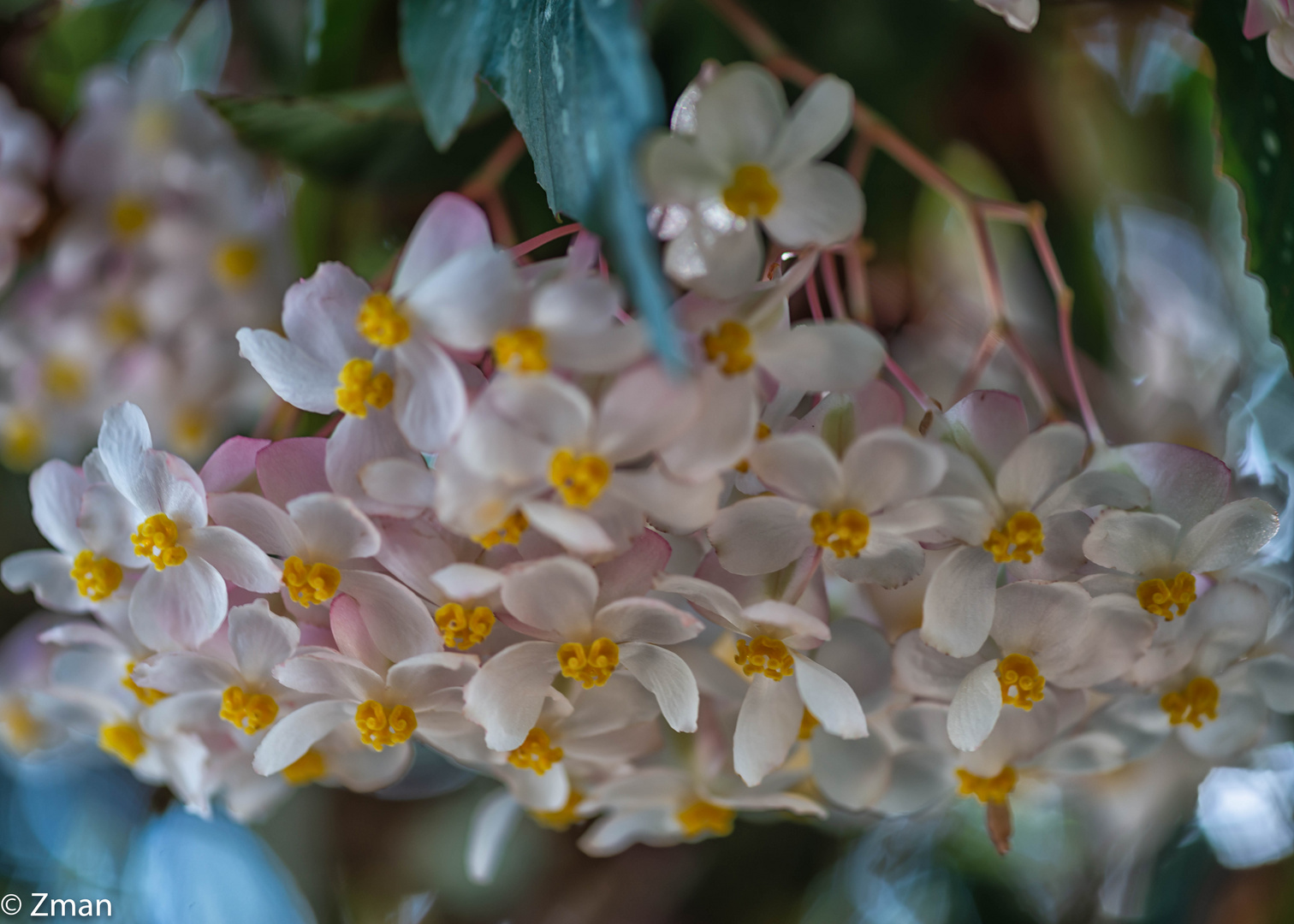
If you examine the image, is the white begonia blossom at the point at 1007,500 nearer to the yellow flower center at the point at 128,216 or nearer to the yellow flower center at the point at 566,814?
the yellow flower center at the point at 566,814

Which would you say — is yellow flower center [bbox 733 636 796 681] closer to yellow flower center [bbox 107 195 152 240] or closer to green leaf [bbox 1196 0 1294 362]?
green leaf [bbox 1196 0 1294 362]

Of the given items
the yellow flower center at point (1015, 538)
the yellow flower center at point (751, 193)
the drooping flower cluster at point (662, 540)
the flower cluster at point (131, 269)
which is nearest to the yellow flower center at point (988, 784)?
the drooping flower cluster at point (662, 540)

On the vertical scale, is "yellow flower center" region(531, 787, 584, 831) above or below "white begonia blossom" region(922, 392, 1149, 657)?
below

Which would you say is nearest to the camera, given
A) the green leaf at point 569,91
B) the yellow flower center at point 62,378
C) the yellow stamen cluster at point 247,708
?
the green leaf at point 569,91

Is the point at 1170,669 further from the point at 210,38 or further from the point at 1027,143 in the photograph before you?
the point at 210,38

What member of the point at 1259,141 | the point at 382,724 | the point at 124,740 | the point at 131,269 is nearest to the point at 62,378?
the point at 131,269

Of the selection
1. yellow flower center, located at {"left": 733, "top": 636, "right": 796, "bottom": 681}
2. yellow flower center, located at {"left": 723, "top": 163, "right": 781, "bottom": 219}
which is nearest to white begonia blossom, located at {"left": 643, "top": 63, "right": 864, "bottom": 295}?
yellow flower center, located at {"left": 723, "top": 163, "right": 781, "bottom": 219}

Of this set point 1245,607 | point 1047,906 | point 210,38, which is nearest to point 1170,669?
point 1245,607
